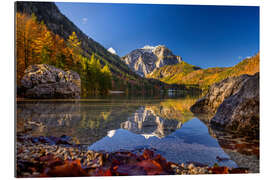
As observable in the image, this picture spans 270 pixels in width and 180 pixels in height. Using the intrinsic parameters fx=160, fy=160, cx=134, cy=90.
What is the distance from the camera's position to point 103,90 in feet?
131

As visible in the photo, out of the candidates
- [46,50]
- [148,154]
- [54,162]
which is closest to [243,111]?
[148,154]

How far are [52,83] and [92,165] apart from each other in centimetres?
1689

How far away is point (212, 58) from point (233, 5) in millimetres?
2734

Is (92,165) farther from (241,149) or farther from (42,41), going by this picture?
(42,41)

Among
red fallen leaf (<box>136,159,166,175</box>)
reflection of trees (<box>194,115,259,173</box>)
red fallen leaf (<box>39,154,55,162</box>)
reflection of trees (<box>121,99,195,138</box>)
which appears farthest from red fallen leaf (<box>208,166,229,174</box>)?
red fallen leaf (<box>39,154,55,162</box>)

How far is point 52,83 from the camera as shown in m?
17.9

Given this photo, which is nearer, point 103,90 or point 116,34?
point 116,34

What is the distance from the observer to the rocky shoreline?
10.7ft

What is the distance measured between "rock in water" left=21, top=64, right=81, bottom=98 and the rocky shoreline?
12.5 metres

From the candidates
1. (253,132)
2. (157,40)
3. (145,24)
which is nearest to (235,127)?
(253,132)
